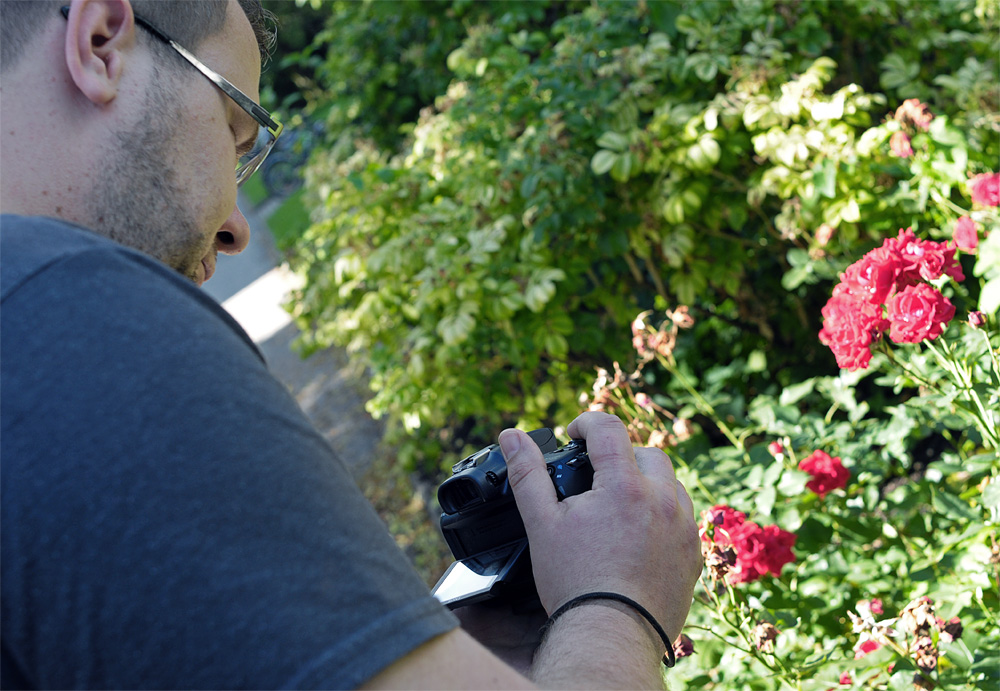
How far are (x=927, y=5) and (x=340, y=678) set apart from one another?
3.39m

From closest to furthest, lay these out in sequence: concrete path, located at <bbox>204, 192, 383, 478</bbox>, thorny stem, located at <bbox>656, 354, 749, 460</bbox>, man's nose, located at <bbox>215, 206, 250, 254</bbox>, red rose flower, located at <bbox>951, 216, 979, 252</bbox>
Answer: man's nose, located at <bbox>215, 206, 250, 254</bbox>
red rose flower, located at <bbox>951, 216, 979, 252</bbox>
thorny stem, located at <bbox>656, 354, 749, 460</bbox>
concrete path, located at <bbox>204, 192, 383, 478</bbox>

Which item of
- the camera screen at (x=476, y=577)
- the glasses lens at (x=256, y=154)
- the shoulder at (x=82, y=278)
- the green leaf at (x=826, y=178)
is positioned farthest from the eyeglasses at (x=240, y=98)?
the green leaf at (x=826, y=178)

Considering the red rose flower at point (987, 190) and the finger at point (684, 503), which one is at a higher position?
the finger at point (684, 503)

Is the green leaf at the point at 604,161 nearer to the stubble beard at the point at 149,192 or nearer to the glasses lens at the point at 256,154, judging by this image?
the glasses lens at the point at 256,154

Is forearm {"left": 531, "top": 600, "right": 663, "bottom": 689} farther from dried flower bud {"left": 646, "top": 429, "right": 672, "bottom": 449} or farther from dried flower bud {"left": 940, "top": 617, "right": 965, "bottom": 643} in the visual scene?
dried flower bud {"left": 646, "top": 429, "right": 672, "bottom": 449}

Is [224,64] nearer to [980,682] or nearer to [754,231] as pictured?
[980,682]

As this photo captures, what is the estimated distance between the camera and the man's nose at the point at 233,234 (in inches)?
43.4

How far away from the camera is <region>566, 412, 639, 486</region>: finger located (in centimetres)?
97

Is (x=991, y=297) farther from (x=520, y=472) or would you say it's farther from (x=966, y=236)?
(x=520, y=472)

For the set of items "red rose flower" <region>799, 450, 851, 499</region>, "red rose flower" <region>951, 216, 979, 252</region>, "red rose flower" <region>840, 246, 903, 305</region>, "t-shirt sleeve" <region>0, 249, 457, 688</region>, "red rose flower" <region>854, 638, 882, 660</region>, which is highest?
"t-shirt sleeve" <region>0, 249, 457, 688</region>

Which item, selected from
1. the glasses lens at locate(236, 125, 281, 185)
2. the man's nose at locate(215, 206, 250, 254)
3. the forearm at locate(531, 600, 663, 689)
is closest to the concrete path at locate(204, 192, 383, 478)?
the glasses lens at locate(236, 125, 281, 185)

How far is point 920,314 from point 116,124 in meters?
1.29

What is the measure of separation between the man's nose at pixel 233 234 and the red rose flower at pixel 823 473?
1.25 m

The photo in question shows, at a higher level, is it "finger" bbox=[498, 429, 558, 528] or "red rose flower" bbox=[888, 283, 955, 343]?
"finger" bbox=[498, 429, 558, 528]
